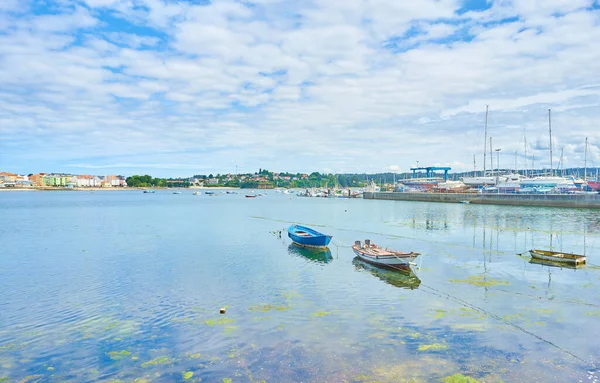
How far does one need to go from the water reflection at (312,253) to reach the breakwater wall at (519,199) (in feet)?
264

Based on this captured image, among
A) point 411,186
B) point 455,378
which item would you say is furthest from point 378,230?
point 411,186

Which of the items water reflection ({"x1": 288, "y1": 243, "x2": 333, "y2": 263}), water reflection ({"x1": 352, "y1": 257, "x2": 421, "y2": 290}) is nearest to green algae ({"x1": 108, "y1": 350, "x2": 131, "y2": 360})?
water reflection ({"x1": 352, "y1": 257, "x2": 421, "y2": 290})

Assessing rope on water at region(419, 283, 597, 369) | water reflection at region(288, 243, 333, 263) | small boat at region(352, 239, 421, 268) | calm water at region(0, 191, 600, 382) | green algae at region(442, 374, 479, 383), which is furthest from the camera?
water reflection at region(288, 243, 333, 263)

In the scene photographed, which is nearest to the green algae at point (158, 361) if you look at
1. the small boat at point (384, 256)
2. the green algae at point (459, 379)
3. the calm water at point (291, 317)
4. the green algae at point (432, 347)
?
the calm water at point (291, 317)

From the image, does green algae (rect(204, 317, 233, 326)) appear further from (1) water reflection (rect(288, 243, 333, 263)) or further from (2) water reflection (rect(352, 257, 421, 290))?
(1) water reflection (rect(288, 243, 333, 263))

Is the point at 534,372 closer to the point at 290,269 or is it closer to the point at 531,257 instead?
the point at 290,269

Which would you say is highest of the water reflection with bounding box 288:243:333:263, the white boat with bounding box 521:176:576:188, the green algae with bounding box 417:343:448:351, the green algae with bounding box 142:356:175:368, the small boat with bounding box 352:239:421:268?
the white boat with bounding box 521:176:576:188

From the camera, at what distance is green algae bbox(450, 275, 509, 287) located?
2641 centimetres

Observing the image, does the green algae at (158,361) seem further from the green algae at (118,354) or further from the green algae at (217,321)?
the green algae at (217,321)

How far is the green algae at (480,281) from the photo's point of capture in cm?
2641

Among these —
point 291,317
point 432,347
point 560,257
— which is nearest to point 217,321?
point 291,317

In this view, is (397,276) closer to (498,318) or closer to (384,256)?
(384,256)

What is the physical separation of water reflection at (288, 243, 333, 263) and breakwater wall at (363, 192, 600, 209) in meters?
80.4

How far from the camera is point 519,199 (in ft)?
349
